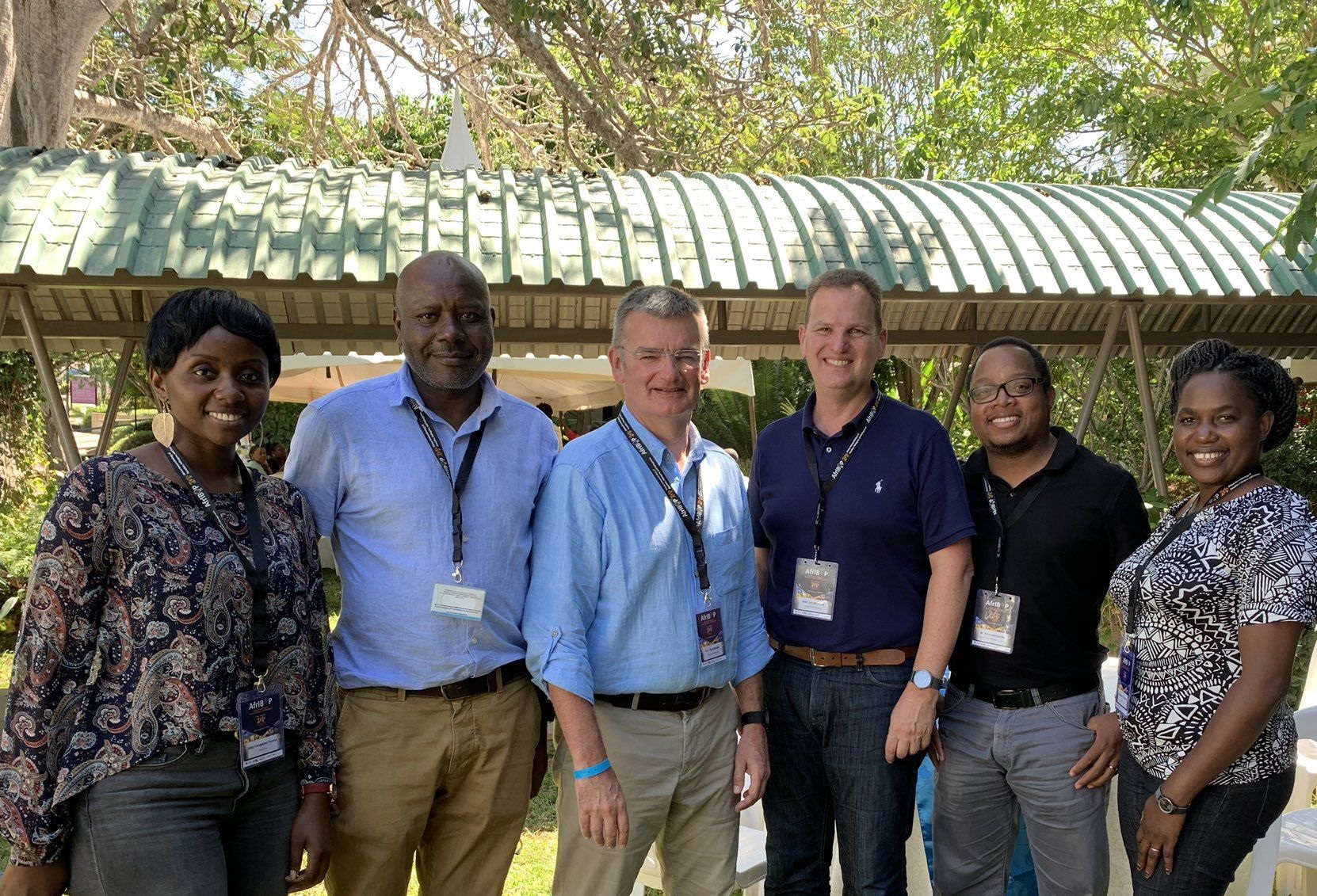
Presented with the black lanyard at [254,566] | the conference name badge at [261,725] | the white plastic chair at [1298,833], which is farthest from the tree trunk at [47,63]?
the white plastic chair at [1298,833]

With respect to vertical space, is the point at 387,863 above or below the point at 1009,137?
below

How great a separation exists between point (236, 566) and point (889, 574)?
5.72 feet

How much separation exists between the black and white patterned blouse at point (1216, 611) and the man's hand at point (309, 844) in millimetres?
2141

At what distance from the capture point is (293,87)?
1237cm

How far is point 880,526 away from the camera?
299cm

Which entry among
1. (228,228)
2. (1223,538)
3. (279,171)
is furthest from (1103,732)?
(279,171)

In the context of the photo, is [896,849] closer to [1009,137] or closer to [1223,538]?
[1223,538]

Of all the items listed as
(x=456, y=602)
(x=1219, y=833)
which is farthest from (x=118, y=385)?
(x=1219, y=833)

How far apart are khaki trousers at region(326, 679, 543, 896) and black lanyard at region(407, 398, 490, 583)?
0.39 m

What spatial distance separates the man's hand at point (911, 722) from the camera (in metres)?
2.88

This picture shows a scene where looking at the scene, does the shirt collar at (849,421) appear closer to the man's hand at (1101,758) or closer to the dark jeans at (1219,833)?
the man's hand at (1101,758)

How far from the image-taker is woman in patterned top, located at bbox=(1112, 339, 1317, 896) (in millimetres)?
2562

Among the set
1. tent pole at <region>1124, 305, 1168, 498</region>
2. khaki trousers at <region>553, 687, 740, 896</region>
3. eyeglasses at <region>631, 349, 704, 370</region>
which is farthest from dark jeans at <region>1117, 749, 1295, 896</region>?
tent pole at <region>1124, 305, 1168, 498</region>

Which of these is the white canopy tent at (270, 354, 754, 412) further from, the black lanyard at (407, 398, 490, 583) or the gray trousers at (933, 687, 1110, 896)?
the gray trousers at (933, 687, 1110, 896)
